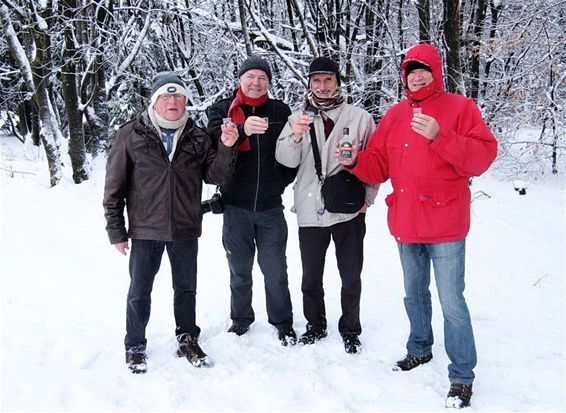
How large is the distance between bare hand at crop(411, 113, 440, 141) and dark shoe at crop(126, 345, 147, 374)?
2424mm

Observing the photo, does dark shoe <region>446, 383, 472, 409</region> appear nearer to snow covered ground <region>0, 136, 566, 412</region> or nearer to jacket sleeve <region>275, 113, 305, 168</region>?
snow covered ground <region>0, 136, 566, 412</region>

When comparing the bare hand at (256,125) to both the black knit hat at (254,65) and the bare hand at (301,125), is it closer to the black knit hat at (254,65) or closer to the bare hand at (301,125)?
the bare hand at (301,125)

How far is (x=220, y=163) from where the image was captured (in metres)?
3.48

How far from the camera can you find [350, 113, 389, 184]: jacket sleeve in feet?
11.4

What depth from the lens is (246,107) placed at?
378 cm

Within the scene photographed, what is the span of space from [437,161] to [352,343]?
1606 millimetres

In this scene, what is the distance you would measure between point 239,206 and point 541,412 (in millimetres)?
2451

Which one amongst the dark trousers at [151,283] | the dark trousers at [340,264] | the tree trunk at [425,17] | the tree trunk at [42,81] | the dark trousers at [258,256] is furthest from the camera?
the tree trunk at [42,81]

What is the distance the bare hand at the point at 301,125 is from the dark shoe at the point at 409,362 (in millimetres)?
1791

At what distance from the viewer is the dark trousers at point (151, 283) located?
11.6 ft

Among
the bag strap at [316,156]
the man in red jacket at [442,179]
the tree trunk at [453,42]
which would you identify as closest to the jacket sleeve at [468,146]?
the man in red jacket at [442,179]

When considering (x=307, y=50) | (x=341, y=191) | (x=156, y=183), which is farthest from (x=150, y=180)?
(x=307, y=50)

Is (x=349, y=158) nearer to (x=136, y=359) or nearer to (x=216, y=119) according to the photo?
(x=216, y=119)

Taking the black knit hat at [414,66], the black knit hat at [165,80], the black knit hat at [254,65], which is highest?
the black knit hat at [254,65]
